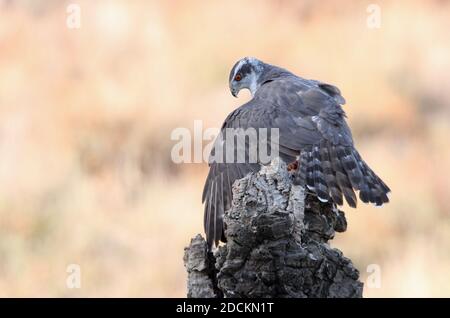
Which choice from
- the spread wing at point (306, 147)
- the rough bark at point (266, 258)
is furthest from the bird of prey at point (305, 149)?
the rough bark at point (266, 258)

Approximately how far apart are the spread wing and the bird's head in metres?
1.21

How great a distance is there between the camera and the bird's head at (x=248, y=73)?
1332 centimetres

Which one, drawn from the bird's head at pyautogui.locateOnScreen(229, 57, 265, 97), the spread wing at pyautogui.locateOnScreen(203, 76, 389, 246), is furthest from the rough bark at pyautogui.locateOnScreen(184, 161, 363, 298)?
the bird's head at pyautogui.locateOnScreen(229, 57, 265, 97)

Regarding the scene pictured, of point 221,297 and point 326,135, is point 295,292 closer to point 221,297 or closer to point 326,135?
point 221,297

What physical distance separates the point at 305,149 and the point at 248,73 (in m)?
3.01

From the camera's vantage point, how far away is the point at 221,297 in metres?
7.39

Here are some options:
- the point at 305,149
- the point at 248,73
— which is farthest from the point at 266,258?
the point at 248,73

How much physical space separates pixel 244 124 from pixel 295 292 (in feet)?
13.1

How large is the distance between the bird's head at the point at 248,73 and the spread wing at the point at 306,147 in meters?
1.21

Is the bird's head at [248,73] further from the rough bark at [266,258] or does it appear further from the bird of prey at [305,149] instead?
the rough bark at [266,258]

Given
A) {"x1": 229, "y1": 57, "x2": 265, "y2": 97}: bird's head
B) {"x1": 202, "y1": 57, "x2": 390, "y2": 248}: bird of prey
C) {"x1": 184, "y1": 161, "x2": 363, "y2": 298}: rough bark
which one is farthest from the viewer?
{"x1": 229, "y1": 57, "x2": 265, "y2": 97}: bird's head

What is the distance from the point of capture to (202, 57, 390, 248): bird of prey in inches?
393

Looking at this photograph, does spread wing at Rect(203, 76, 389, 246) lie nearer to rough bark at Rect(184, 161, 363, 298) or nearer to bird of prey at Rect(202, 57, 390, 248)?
bird of prey at Rect(202, 57, 390, 248)

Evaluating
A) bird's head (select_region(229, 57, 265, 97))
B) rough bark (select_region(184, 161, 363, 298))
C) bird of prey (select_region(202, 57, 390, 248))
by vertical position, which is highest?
bird's head (select_region(229, 57, 265, 97))
